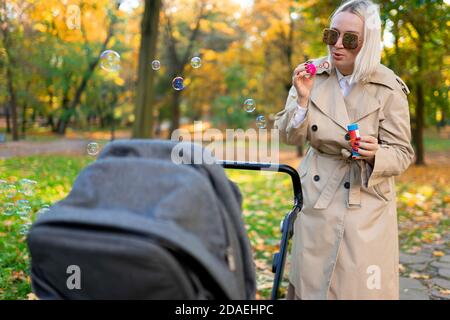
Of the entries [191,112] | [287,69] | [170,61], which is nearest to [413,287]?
[287,69]

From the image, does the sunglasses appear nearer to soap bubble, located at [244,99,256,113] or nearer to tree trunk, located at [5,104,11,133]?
soap bubble, located at [244,99,256,113]

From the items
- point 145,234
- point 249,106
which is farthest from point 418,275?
point 145,234

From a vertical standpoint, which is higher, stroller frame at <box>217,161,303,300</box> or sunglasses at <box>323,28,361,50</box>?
sunglasses at <box>323,28,361,50</box>

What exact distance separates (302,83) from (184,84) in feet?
9.26

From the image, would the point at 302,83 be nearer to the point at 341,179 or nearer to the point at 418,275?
the point at 341,179

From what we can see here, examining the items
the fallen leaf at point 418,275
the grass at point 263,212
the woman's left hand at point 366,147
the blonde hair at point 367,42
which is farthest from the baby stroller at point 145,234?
the fallen leaf at point 418,275

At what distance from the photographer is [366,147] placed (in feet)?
6.81

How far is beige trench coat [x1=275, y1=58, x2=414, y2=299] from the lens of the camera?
2.21 metres

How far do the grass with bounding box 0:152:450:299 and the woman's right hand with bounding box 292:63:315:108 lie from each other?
219cm

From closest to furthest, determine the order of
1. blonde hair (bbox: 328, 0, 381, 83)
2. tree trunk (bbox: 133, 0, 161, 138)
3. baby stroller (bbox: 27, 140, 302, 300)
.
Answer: baby stroller (bbox: 27, 140, 302, 300) → blonde hair (bbox: 328, 0, 381, 83) → tree trunk (bbox: 133, 0, 161, 138)

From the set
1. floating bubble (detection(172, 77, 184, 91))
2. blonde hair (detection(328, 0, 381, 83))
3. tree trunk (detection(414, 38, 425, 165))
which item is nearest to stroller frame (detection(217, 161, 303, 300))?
blonde hair (detection(328, 0, 381, 83))

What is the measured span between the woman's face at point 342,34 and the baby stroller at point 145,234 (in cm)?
102

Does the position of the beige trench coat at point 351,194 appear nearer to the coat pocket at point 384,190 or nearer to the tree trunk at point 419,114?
A: the coat pocket at point 384,190
